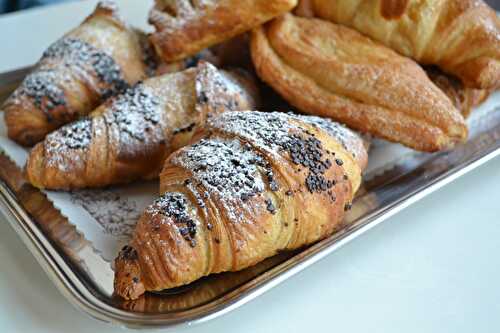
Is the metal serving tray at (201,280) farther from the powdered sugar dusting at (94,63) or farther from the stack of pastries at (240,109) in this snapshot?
the powdered sugar dusting at (94,63)

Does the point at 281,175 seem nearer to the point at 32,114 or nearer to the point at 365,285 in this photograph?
the point at 365,285

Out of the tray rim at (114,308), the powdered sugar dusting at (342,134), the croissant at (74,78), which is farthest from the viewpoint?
the croissant at (74,78)

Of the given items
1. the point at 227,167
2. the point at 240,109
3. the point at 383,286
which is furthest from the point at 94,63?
the point at 383,286

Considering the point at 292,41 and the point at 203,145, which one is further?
the point at 292,41

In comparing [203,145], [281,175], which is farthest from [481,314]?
[203,145]

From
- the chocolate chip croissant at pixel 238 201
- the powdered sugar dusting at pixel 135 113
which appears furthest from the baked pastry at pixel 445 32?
the powdered sugar dusting at pixel 135 113

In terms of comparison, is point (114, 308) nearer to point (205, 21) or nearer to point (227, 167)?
point (227, 167)
